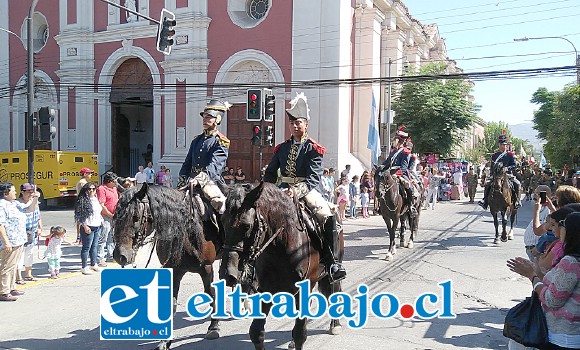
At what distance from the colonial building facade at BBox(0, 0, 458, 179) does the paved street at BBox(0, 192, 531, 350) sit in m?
11.4

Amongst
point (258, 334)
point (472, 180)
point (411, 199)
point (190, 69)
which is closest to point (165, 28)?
point (411, 199)

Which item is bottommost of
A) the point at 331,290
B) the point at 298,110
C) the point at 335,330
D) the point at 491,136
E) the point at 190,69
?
the point at 335,330

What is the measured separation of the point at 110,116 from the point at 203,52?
684 centimetres

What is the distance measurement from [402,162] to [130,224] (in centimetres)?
892

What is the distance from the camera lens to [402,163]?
1289 centimetres

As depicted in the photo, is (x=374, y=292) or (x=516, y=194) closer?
(x=374, y=292)

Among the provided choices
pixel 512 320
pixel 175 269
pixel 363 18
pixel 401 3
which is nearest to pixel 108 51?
pixel 363 18

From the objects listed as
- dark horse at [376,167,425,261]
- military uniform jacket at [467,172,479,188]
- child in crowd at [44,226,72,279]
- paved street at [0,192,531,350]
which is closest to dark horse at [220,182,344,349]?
paved street at [0,192,531,350]

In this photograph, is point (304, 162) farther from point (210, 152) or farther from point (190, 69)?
point (190, 69)

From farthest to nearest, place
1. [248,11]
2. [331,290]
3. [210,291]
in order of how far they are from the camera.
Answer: [248,11]
[210,291]
[331,290]

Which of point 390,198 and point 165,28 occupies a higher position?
point 165,28

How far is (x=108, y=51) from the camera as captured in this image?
27.5 meters

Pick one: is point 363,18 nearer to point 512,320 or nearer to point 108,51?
point 108,51

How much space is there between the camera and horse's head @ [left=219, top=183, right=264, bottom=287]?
4.37 m
